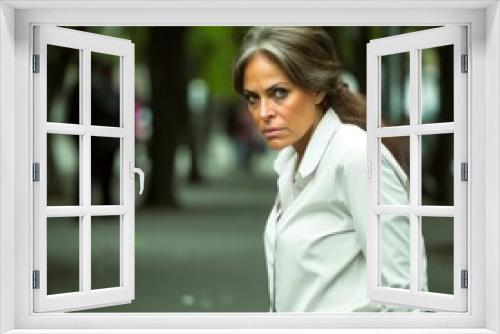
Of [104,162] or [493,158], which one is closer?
[493,158]

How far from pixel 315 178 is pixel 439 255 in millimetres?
4176

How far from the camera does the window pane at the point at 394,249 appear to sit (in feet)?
12.4

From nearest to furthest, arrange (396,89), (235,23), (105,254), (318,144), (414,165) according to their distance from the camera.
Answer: (235,23), (414,165), (318,144), (105,254), (396,89)

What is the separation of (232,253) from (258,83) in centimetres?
443

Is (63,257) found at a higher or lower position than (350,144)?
lower

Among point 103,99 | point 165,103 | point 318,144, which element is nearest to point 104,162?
point 103,99

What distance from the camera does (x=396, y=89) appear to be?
9258 millimetres

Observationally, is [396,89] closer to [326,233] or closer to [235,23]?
[326,233]

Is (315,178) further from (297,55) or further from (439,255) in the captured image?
(439,255)

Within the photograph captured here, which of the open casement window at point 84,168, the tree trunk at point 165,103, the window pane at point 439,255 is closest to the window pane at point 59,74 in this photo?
the tree trunk at point 165,103

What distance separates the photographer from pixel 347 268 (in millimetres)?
4316

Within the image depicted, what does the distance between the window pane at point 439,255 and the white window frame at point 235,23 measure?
2.44 meters

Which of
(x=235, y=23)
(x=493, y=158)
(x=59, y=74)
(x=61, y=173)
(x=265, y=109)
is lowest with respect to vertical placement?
(x=61, y=173)

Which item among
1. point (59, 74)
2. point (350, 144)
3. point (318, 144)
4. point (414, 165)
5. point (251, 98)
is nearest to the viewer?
point (414, 165)
